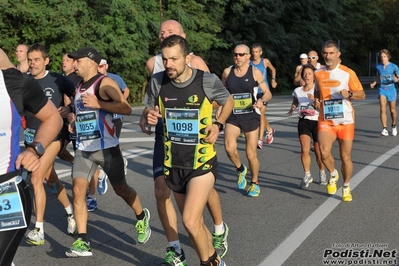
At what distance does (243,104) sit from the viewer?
9.27 m

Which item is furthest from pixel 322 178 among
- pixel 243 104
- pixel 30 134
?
pixel 30 134

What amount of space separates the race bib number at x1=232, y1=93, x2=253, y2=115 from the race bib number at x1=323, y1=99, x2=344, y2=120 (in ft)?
3.96

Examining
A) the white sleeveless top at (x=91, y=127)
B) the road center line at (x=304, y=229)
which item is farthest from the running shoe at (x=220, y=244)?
the white sleeveless top at (x=91, y=127)

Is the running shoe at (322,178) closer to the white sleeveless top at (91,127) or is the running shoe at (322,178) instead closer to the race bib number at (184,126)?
the white sleeveless top at (91,127)

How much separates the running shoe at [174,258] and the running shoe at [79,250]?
2.59 feet

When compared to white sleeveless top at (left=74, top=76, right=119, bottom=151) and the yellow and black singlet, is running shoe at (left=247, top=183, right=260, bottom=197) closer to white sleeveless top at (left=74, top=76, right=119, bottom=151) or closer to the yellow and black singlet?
white sleeveless top at (left=74, top=76, right=119, bottom=151)

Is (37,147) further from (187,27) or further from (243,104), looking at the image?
(187,27)

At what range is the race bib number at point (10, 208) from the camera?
3.68m

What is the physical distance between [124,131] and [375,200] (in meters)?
9.50

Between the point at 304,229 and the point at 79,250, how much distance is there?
2.31 m

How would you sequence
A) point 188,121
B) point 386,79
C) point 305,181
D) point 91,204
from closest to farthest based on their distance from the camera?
1. point 188,121
2. point 91,204
3. point 305,181
4. point 386,79

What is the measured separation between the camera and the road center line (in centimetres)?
579

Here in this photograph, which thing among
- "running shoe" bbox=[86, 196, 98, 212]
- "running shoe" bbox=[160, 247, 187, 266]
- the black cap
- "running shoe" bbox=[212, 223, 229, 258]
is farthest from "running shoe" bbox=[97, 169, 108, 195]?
"running shoe" bbox=[160, 247, 187, 266]

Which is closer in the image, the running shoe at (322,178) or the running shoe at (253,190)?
the running shoe at (253,190)
